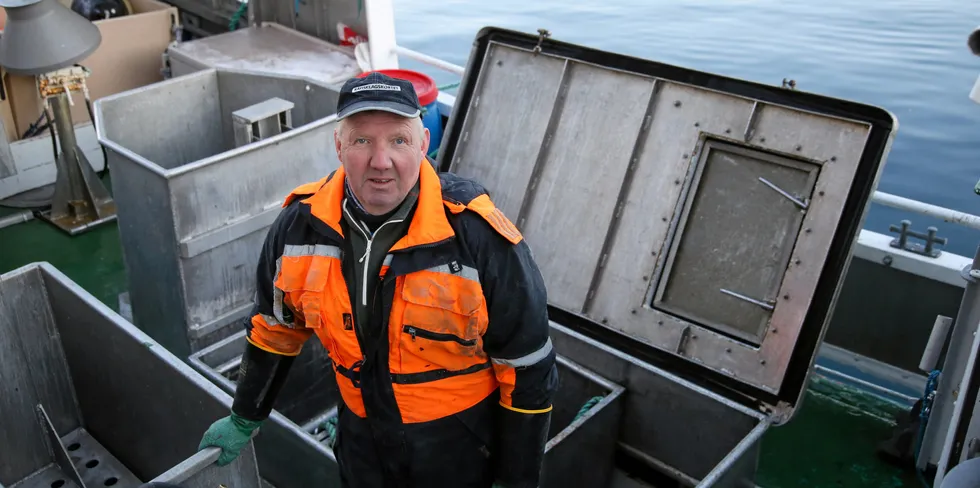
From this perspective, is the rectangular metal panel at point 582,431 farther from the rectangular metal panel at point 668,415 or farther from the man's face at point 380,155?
the man's face at point 380,155

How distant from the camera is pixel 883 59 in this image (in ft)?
36.1

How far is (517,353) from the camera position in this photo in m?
1.80

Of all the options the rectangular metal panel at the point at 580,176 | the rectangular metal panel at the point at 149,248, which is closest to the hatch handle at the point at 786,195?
the rectangular metal panel at the point at 580,176

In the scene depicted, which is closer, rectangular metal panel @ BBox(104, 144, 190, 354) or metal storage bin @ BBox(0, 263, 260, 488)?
metal storage bin @ BBox(0, 263, 260, 488)

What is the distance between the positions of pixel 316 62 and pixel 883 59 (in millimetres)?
8990

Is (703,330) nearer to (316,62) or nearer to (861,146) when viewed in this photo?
(861,146)

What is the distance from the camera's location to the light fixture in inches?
164

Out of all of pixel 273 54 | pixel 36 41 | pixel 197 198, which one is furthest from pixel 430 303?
pixel 273 54

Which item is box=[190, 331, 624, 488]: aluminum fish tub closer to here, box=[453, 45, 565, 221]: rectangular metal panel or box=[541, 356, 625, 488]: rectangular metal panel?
box=[541, 356, 625, 488]: rectangular metal panel

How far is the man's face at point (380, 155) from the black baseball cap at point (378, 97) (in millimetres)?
28

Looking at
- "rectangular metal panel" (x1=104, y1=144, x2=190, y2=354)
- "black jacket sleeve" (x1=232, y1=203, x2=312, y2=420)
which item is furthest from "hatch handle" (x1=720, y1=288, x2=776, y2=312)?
"rectangular metal panel" (x1=104, y1=144, x2=190, y2=354)

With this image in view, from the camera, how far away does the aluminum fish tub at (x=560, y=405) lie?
2.64 meters

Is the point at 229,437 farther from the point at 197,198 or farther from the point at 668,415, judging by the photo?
the point at 668,415

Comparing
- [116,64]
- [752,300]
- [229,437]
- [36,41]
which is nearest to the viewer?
[229,437]
